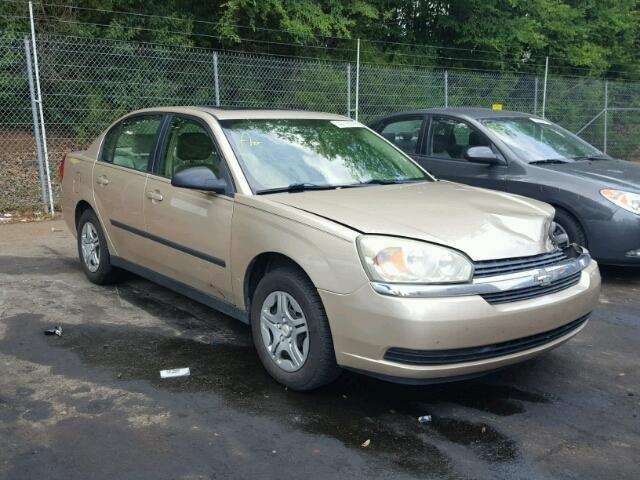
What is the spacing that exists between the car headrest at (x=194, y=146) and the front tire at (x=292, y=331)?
1.20m

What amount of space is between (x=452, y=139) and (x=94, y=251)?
3920 millimetres

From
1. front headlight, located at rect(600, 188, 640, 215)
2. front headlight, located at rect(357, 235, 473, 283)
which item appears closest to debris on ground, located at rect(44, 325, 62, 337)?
front headlight, located at rect(357, 235, 473, 283)

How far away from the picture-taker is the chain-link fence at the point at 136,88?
968cm

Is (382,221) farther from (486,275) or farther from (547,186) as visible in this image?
(547,186)

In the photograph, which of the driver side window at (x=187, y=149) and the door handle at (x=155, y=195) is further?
the door handle at (x=155, y=195)

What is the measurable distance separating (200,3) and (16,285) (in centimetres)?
931

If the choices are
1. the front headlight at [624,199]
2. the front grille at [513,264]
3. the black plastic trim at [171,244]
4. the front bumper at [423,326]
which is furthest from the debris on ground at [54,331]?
the front headlight at [624,199]

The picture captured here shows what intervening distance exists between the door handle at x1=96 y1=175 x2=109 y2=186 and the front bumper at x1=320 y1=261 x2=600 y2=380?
287 cm

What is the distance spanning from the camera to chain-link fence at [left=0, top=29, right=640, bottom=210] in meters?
9.68

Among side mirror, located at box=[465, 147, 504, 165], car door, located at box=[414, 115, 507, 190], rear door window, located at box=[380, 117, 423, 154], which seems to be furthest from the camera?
rear door window, located at box=[380, 117, 423, 154]

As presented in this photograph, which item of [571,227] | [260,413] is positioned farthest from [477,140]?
[260,413]

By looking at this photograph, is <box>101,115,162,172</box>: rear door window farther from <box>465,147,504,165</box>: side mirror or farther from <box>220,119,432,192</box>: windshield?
<box>465,147,504,165</box>: side mirror

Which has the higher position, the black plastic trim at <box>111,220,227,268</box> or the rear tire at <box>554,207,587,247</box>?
the black plastic trim at <box>111,220,227,268</box>

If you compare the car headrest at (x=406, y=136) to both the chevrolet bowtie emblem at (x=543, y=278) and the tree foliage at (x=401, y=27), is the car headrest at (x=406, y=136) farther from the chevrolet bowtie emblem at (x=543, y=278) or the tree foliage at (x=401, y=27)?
the tree foliage at (x=401, y=27)
